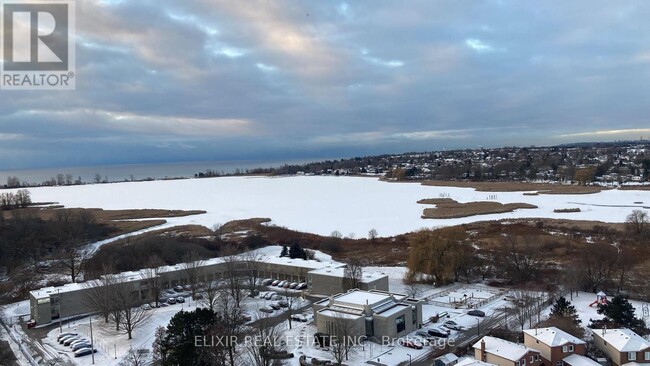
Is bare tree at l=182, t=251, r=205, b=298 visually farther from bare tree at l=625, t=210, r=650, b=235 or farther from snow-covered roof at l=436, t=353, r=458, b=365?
bare tree at l=625, t=210, r=650, b=235

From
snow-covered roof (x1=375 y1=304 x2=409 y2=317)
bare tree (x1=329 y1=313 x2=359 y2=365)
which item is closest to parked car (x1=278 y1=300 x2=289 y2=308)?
bare tree (x1=329 y1=313 x2=359 y2=365)

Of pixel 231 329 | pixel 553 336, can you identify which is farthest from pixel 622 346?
pixel 231 329

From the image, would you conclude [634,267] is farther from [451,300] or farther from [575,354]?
[575,354]

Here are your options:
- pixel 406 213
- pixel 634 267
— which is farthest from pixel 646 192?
pixel 634 267

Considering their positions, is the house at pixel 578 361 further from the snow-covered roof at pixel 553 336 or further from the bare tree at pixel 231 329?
the bare tree at pixel 231 329

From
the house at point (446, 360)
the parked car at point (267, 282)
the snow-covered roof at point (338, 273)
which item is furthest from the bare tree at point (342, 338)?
the parked car at point (267, 282)

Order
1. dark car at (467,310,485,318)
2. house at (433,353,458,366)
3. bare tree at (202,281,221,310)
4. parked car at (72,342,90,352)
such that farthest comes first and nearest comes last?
bare tree at (202,281,221,310), dark car at (467,310,485,318), parked car at (72,342,90,352), house at (433,353,458,366)
